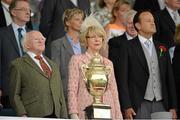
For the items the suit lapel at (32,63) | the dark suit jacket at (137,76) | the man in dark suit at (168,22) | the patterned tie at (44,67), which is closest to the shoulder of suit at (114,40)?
the dark suit jacket at (137,76)

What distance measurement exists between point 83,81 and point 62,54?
0.95 m

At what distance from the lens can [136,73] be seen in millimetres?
10227

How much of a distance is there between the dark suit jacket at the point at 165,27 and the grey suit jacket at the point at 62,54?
174 centimetres

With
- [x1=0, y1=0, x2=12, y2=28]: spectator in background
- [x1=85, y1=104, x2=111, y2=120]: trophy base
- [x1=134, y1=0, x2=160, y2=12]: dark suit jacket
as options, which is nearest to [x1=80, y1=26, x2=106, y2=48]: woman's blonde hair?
[x1=85, y1=104, x2=111, y2=120]: trophy base

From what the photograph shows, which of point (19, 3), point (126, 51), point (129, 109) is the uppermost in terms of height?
point (19, 3)

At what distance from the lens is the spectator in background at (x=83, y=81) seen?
9266 millimetres

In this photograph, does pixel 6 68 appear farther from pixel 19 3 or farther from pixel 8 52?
pixel 19 3

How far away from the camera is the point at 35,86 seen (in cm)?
919

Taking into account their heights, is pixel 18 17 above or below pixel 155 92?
above

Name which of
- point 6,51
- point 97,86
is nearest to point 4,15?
point 6,51

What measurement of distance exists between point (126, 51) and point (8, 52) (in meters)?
1.45

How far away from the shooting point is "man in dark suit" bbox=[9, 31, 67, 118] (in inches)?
359

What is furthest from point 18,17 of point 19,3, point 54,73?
point 54,73

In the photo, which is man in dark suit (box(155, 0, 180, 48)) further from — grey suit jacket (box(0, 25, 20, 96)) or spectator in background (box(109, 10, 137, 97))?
grey suit jacket (box(0, 25, 20, 96))
